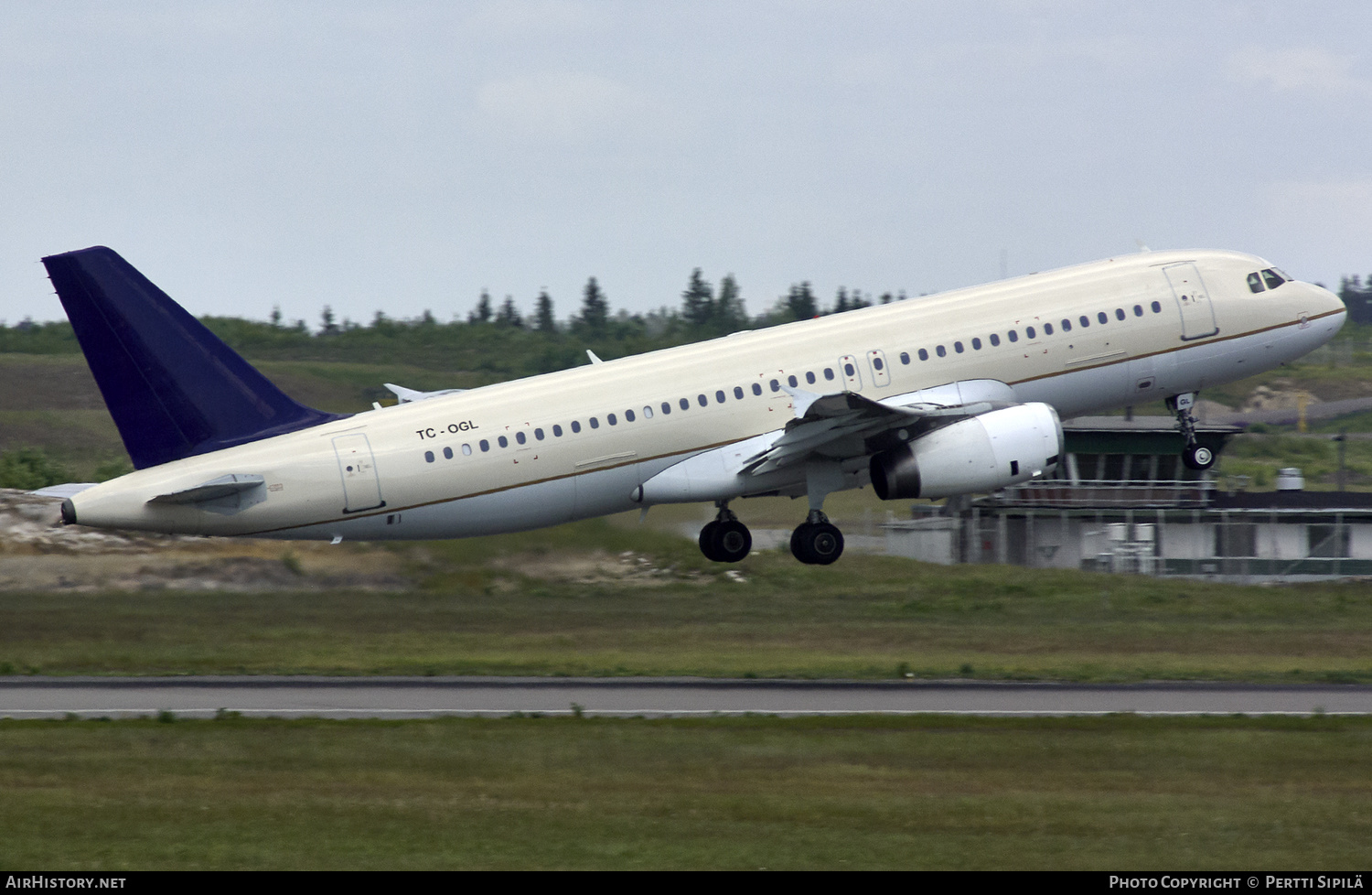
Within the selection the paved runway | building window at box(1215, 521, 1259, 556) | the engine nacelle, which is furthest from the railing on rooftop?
the paved runway

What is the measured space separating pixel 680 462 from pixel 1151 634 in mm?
15798

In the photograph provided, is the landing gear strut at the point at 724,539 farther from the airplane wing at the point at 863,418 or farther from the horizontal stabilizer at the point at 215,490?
the horizontal stabilizer at the point at 215,490

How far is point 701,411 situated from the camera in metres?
35.4

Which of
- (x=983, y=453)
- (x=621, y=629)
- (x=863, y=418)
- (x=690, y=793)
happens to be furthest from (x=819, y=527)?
(x=690, y=793)

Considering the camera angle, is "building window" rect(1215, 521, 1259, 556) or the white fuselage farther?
"building window" rect(1215, 521, 1259, 556)

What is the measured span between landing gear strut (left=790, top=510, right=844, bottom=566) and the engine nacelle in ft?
8.58

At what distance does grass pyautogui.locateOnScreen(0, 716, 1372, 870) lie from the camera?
59.9 feet

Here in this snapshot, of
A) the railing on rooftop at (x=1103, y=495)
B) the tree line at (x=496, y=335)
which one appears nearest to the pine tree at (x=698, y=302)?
the tree line at (x=496, y=335)

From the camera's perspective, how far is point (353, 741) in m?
25.5

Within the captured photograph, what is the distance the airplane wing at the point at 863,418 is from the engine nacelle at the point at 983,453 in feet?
1.59

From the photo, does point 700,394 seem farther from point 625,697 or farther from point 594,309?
point 594,309

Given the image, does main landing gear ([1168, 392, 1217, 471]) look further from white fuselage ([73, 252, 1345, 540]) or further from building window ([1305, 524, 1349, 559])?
building window ([1305, 524, 1349, 559])
